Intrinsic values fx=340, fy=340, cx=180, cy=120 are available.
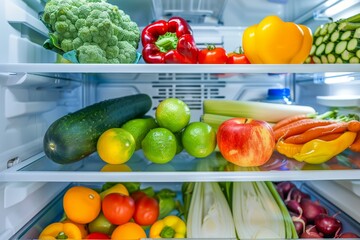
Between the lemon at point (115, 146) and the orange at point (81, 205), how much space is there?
160 mm

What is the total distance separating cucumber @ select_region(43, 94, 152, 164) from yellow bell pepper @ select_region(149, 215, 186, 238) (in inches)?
12.2

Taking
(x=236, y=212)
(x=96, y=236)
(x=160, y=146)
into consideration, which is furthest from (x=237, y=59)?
(x=96, y=236)

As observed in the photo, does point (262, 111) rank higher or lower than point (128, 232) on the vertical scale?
higher

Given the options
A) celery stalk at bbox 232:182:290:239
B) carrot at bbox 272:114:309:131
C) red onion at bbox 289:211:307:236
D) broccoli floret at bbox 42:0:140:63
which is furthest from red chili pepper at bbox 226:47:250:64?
red onion at bbox 289:211:307:236

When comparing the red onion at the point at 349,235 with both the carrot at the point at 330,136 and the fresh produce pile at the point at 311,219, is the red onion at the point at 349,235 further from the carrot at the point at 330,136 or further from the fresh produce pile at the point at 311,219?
the carrot at the point at 330,136

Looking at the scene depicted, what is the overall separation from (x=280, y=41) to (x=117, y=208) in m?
0.70

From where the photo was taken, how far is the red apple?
95cm

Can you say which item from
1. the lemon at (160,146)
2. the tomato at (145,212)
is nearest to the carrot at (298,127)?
the lemon at (160,146)

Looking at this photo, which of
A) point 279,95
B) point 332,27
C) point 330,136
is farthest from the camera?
point 279,95

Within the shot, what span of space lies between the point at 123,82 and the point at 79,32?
508 mm

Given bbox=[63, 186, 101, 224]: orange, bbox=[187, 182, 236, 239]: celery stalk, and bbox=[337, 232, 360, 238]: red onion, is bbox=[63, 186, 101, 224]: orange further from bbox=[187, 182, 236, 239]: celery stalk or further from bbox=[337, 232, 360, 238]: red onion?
bbox=[337, 232, 360, 238]: red onion

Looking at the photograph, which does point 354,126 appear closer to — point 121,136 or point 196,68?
point 196,68

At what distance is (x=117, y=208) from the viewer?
3.46 feet

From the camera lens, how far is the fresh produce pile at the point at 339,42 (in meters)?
1.03
